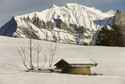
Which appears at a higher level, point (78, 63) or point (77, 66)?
point (78, 63)

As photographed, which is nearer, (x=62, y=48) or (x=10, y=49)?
(x=10, y=49)

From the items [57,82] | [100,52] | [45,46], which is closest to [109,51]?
[100,52]

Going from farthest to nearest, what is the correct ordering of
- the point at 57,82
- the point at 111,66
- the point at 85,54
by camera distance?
1. the point at 85,54
2. the point at 111,66
3. the point at 57,82

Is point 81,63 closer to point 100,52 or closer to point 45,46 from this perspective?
point 100,52

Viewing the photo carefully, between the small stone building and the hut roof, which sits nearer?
the hut roof

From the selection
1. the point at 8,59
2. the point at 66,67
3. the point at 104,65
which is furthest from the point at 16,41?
the point at 66,67

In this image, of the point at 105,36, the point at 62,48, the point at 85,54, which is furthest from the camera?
the point at 105,36

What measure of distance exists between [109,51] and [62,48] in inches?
486

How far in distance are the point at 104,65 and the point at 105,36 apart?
113ft

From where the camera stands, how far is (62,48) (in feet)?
236

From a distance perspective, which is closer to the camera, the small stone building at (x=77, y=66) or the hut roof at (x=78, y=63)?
the hut roof at (x=78, y=63)

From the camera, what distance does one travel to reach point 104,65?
177 feet

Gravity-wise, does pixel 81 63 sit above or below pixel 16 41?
below

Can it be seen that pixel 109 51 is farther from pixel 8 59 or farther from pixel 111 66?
pixel 8 59
